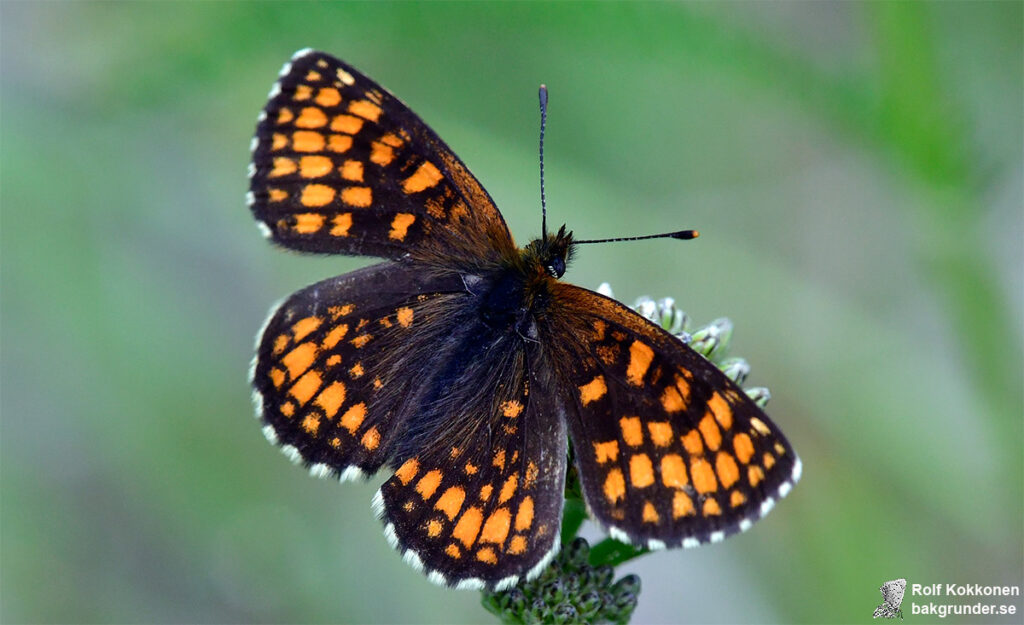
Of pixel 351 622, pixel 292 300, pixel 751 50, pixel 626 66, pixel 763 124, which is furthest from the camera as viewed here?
pixel 763 124

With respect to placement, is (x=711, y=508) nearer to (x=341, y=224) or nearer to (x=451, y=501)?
(x=451, y=501)

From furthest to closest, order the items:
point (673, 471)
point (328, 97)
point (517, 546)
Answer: point (328, 97) < point (517, 546) < point (673, 471)

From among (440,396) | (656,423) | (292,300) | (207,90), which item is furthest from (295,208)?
(207,90)

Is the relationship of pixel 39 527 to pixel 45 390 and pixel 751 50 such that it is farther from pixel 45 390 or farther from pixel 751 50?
pixel 751 50

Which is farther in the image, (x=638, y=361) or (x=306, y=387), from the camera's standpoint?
(x=306, y=387)

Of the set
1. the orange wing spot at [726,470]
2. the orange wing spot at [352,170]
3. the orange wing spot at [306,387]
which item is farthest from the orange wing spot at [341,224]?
the orange wing spot at [726,470]

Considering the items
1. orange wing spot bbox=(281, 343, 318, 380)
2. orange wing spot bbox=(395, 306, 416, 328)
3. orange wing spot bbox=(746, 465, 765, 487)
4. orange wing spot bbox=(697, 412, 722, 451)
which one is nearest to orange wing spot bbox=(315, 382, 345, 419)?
orange wing spot bbox=(281, 343, 318, 380)

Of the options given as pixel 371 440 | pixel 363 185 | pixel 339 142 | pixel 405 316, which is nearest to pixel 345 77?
pixel 339 142
